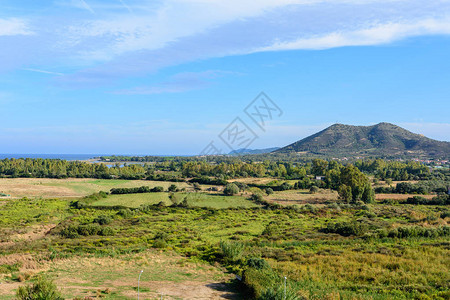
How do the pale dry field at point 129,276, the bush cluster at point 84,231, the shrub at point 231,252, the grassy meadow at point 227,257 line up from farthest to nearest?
the bush cluster at point 84,231 → the shrub at point 231,252 → the grassy meadow at point 227,257 → the pale dry field at point 129,276

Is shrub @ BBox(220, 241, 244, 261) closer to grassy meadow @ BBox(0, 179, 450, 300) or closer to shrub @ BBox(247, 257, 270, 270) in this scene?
grassy meadow @ BBox(0, 179, 450, 300)

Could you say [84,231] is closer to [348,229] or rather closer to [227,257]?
[227,257]

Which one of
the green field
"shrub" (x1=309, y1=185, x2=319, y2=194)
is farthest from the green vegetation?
"shrub" (x1=309, y1=185, x2=319, y2=194)

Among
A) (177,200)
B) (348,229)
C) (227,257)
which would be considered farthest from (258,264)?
(177,200)

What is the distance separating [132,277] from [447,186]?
89693 mm

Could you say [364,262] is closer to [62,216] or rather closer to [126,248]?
[126,248]

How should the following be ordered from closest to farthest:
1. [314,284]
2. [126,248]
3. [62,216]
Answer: [314,284], [126,248], [62,216]

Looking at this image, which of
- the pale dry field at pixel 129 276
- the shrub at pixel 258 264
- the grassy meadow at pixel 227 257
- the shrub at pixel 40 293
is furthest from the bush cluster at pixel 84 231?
the shrub at pixel 40 293

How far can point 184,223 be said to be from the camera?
4391 cm

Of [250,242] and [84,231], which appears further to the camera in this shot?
[84,231]

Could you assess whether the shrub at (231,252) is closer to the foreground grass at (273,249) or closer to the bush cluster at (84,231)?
the foreground grass at (273,249)

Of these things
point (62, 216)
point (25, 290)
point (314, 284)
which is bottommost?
point (62, 216)

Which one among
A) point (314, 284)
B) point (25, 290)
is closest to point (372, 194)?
point (314, 284)

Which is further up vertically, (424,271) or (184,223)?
(424,271)
